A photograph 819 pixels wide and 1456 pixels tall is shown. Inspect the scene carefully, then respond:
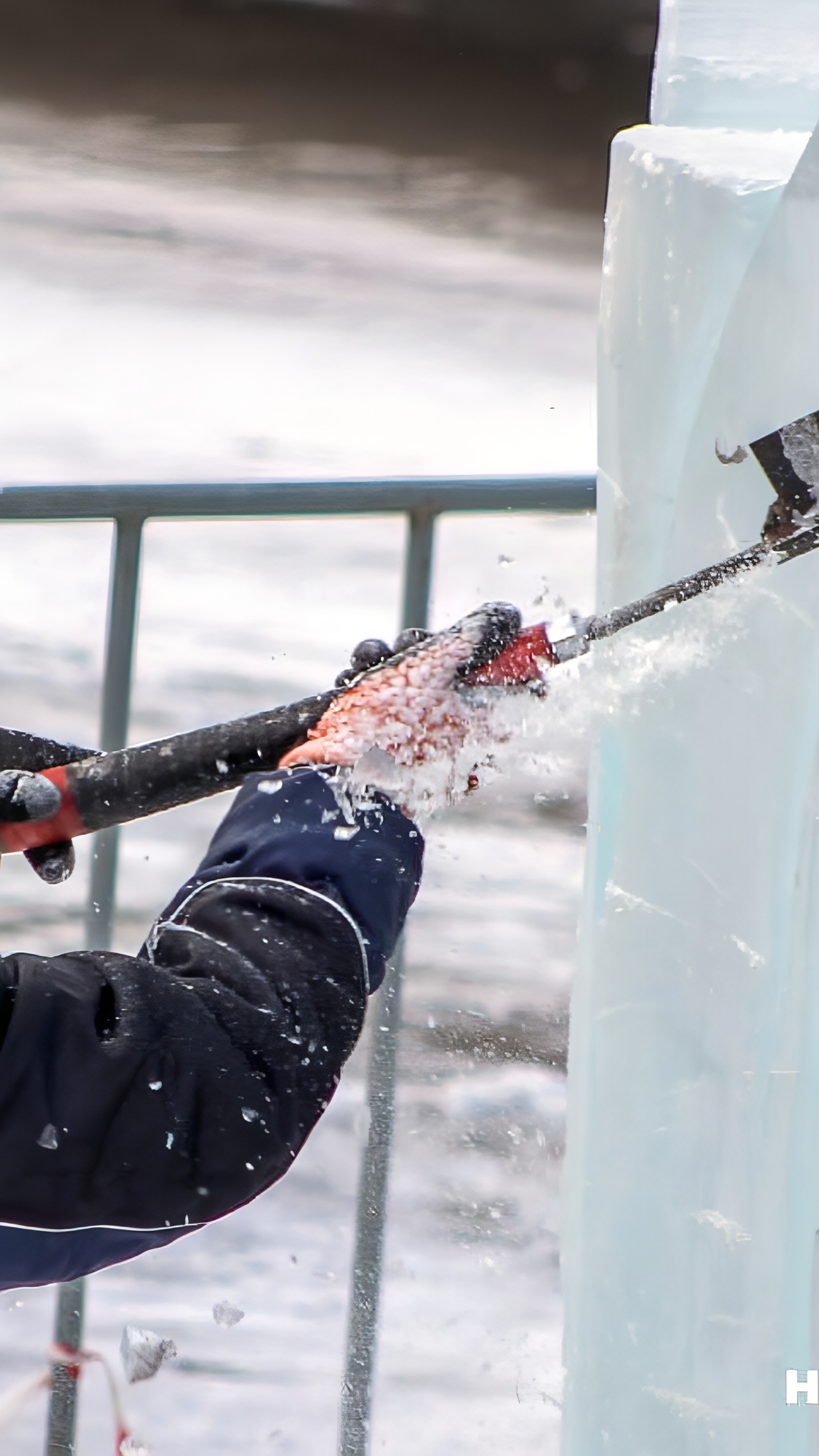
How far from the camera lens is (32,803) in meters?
0.53

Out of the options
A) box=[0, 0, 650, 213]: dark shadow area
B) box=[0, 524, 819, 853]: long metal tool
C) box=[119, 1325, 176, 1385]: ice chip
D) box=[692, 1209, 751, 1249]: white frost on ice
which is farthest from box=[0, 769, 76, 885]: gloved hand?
box=[0, 0, 650, 213]: dark shadow area

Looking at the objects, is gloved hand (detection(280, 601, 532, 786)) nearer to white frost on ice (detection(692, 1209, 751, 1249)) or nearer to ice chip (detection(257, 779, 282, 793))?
ice chip (detection(257, 779, 282, 793))

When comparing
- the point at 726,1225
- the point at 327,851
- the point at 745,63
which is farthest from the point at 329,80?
the point at 726,1225

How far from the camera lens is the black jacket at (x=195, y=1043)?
1.49 ft

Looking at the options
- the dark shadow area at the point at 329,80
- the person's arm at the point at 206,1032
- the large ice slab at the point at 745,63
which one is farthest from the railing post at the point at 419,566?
the dark shadow area at the point at 329,80

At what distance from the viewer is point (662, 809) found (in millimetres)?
669

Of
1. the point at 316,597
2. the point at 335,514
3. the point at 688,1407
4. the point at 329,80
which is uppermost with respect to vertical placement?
the point at 329,80

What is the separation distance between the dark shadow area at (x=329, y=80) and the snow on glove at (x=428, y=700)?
155 centimetres

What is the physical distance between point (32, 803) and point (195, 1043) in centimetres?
16

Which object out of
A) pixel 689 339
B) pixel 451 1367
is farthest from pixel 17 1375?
pixel 689 339

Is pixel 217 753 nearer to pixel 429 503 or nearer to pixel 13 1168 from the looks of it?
pixel 13 1168

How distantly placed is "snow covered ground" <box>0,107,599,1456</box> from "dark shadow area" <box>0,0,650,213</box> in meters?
0.09

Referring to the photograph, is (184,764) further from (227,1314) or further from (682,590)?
(227,1314)

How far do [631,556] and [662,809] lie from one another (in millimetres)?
165
